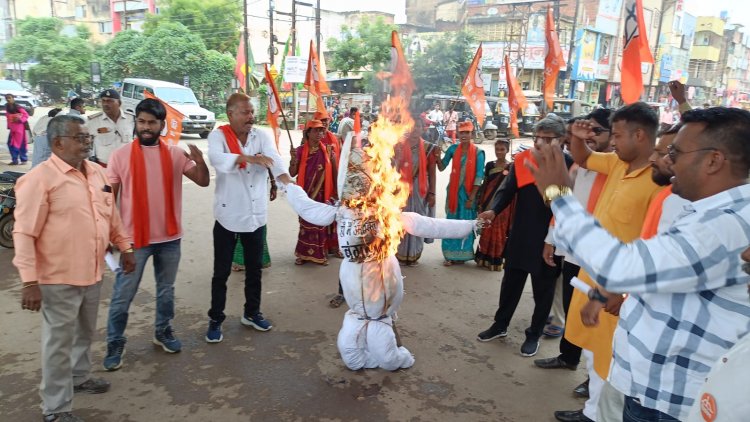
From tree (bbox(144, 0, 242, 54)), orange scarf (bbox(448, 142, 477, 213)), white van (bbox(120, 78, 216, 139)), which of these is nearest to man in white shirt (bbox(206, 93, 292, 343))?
orange scarf (bbox(448, 142, 477, 213))

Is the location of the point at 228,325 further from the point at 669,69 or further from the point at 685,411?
the point at 669,69

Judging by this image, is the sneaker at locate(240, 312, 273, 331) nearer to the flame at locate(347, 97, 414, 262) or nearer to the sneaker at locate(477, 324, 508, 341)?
the flame at locate(347, 97, 414, 262)

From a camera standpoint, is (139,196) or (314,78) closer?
(139,196)

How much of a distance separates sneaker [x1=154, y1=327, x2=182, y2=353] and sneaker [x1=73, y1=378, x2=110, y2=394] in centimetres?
56

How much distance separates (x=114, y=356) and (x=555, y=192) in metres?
3.23

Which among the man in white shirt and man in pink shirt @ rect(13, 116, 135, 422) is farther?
the man in white shirt

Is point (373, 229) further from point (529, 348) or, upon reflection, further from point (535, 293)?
point (529, 348)

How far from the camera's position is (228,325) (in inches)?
167

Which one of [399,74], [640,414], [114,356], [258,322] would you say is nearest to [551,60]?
[399,74]

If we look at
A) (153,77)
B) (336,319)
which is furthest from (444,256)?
(153,77)

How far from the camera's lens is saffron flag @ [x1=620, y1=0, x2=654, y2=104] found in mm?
4773

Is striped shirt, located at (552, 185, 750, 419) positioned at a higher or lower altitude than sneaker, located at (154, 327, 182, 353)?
higher

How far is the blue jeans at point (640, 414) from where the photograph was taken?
5.51 feet

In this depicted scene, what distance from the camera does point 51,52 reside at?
33.6m
